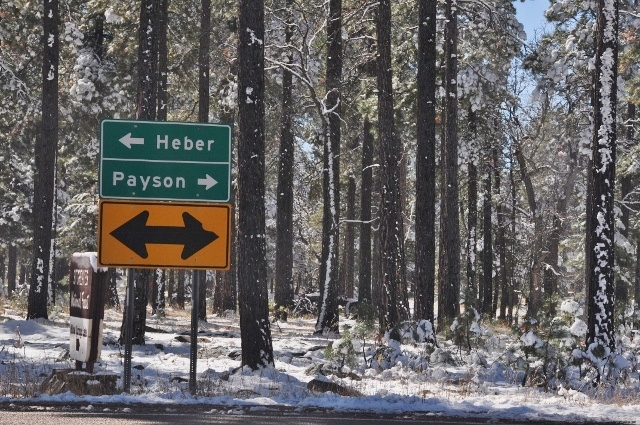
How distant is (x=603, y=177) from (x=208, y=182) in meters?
7.82

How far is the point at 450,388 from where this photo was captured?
13414 mm

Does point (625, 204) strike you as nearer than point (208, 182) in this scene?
No

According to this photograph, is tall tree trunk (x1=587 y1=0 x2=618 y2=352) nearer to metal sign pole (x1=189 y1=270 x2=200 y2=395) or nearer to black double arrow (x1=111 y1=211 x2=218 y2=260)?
metal sign pole (x1=189 y1=270 x2=200 y2=395)

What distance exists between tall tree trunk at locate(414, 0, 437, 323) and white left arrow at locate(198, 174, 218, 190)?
10.8 meters

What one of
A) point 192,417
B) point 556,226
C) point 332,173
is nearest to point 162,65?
point 332,173

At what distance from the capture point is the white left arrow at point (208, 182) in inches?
440

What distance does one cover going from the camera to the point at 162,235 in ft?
36.1

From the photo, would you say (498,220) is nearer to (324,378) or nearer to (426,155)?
(426,155)

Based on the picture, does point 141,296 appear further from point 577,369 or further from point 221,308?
point 221,308

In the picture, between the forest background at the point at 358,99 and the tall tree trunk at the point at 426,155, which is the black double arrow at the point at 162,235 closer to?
the forest background at the point at 358,99

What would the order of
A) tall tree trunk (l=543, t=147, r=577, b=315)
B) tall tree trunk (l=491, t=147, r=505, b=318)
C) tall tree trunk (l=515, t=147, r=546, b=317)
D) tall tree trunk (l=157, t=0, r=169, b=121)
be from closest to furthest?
tall tree trunk (l=157, t=0, r=169, b=121)
tall tree trunk (l=543, t=147, r=577, b=315)
tall tree trunk (l=515, t=147, r=546, b=317)
tall tree trunk (l=491, t=147, r=505, b=318)

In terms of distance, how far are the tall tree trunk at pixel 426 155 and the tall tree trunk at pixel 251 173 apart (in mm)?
7608

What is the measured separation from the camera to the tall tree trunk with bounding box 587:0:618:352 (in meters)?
15.6

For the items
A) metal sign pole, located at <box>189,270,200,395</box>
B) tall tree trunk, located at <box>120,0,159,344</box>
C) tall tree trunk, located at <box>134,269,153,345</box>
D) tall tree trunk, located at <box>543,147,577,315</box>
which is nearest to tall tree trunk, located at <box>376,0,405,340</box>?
tall tree trunk, located at <box>120,0,159,344</box>
